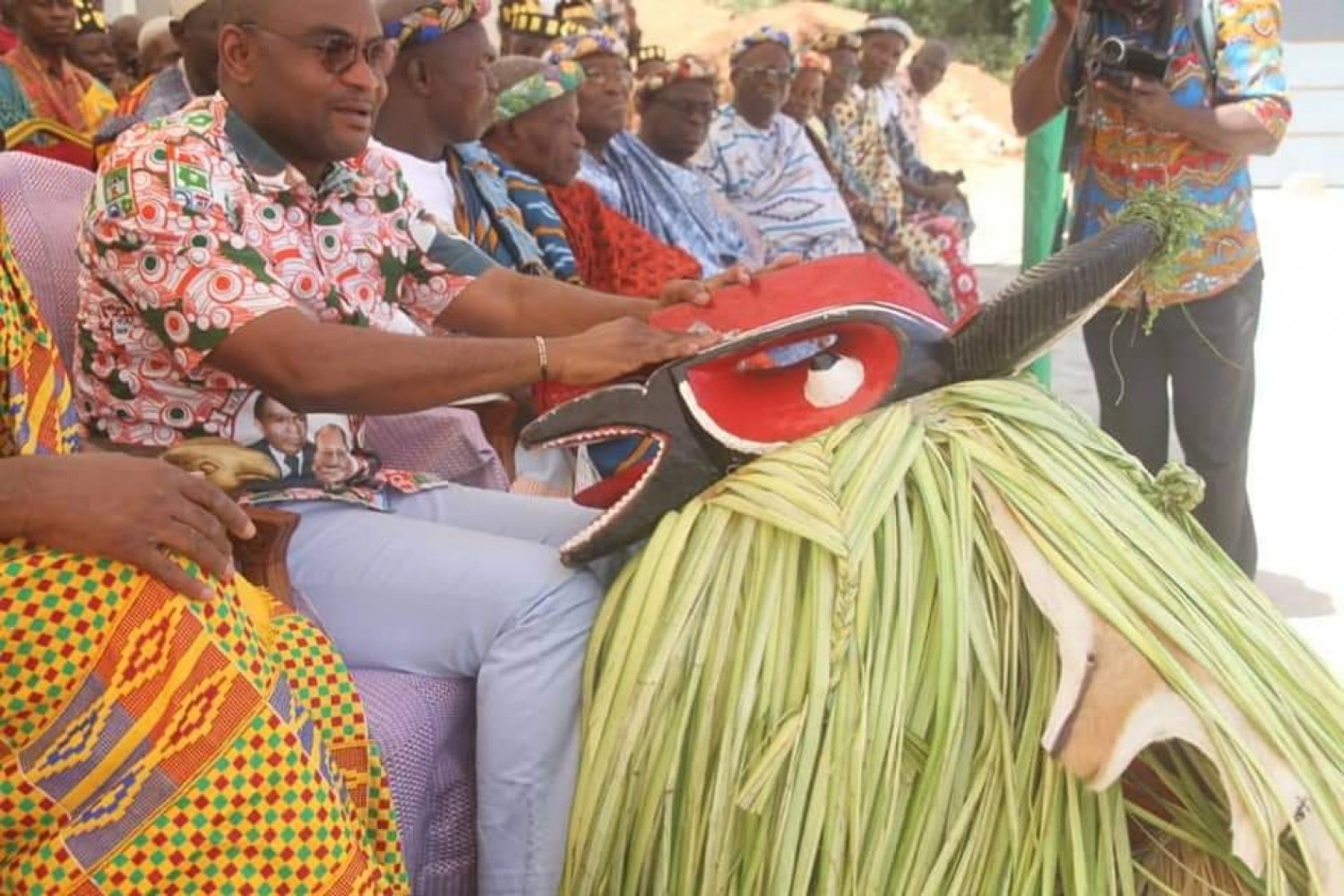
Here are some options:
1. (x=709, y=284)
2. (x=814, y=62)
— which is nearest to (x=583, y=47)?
(x=814, y=62)

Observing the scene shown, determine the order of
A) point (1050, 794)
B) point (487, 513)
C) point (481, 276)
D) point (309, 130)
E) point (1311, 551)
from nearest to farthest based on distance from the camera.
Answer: point (1050, 794), point (309, 130), point (487, 513), point (481, 276), point (1311, 551)

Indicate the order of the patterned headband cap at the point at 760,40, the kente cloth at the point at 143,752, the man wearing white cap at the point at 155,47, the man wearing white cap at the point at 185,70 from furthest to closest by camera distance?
1. the patterned headband cap at the point at 760,40
2. the man wearing white cap at the point at 155,47
3. the man wearing white cap at the point at 185,70
4. the kente cloth at the point at 143,752

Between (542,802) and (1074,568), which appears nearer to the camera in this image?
(1074,568)

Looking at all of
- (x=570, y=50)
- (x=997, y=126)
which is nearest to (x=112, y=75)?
(x=570, y=50)

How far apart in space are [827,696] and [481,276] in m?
1.16

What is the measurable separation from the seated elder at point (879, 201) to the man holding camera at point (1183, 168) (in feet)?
8.09

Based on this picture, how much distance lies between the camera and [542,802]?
177cm

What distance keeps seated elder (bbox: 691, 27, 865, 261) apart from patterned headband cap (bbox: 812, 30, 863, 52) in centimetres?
149

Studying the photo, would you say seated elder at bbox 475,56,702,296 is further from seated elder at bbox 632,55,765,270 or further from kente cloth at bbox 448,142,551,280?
seated elder at bbox 632,55,765,270

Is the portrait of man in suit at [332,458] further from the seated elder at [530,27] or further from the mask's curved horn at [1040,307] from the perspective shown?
the seated elder at [530,27]

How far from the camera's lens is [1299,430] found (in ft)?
20.3

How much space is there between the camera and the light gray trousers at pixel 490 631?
5.82ft

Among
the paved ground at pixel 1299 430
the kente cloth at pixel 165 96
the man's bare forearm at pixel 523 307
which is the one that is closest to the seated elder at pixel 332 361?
the man's bare forearm at pixel 523 307

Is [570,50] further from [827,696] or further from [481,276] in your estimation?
[827,696]
